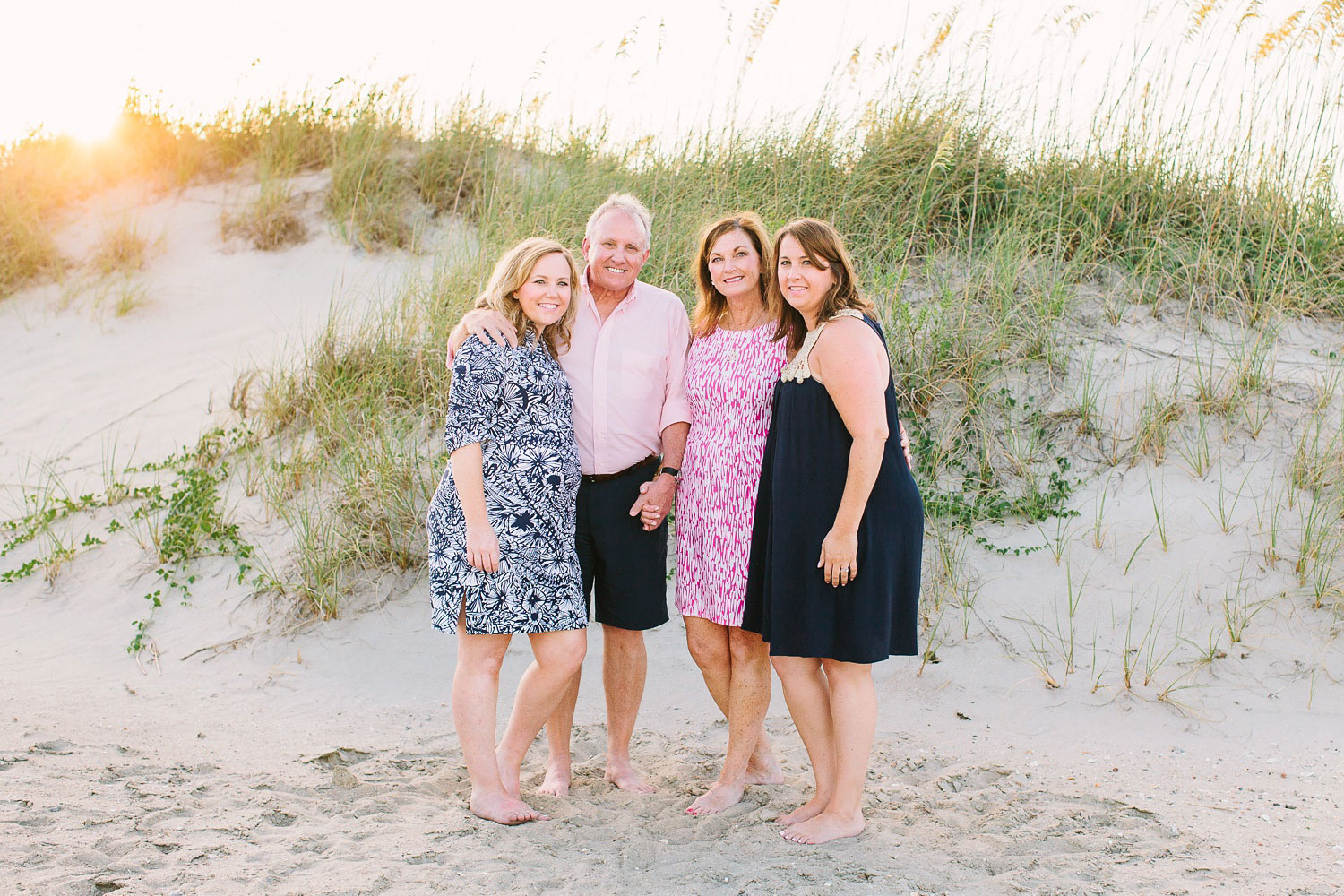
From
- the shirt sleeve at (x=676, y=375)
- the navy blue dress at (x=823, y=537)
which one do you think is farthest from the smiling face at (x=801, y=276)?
the shirt sleeve at (x=676, y=375)

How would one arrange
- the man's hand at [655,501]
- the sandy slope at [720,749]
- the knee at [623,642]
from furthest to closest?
the knee at [623,642], the man's hand at [655,501], the sandy slope at [720,749]

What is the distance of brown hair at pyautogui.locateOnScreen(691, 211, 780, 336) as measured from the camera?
3568 millimetres

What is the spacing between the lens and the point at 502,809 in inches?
138

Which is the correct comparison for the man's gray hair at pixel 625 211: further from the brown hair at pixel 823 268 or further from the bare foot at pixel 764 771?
the bare foot at pixel 764 771

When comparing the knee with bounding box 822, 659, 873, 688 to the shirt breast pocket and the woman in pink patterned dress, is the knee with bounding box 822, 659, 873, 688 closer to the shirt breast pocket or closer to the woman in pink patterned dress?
the woman in pink patterned dress

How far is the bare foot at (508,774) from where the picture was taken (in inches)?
144

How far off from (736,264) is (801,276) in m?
0.32

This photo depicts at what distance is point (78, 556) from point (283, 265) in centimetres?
366

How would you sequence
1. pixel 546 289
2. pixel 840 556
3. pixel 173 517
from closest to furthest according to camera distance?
pixel 840 556
pixel 546 289
pixel 173 517

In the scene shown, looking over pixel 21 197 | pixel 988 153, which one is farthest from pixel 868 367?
pixel 21 197

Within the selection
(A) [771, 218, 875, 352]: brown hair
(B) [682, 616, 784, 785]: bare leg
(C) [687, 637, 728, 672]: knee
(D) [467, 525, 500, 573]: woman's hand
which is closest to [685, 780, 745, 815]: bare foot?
(B) [682, 616, 784, 785]: bare leg

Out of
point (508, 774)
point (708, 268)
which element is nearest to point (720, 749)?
point (508, 774)

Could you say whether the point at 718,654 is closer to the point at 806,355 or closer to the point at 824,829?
the point at 824,829

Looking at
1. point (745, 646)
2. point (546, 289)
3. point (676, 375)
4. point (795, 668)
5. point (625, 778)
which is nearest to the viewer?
point (795, 668)
